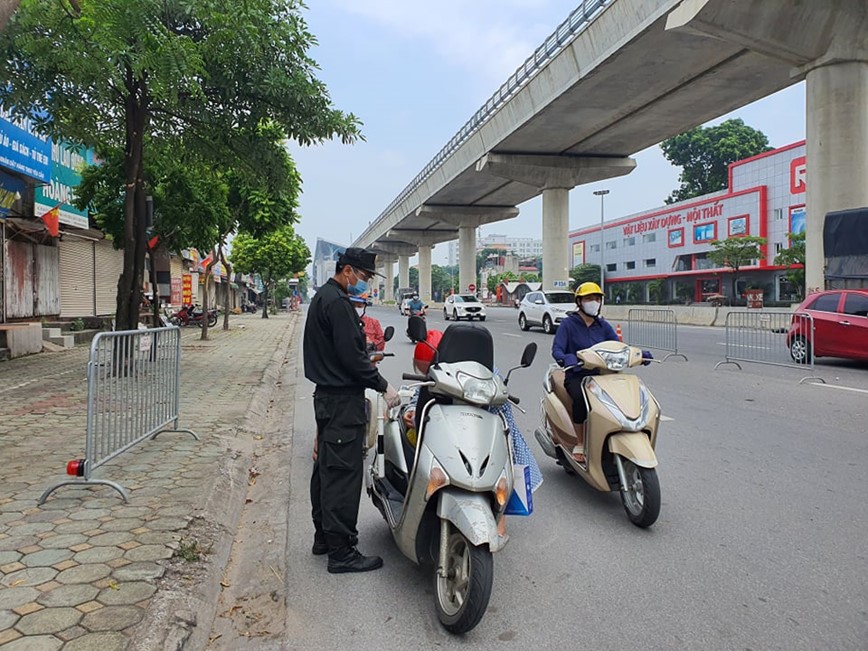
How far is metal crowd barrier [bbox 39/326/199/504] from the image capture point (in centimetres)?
436

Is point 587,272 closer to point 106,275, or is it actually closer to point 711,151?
point 711,151

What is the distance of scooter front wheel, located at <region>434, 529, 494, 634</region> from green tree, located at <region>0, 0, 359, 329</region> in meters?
7.26

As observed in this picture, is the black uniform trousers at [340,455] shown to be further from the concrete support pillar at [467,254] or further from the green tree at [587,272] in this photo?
the green tree at [587,272]

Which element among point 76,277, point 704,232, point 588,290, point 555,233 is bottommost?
point 588,290

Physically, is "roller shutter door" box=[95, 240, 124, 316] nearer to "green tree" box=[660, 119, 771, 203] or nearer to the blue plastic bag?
the blue plastic bag

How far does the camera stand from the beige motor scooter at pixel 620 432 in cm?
407

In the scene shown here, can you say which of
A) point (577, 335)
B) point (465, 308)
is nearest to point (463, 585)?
point (577, 335)

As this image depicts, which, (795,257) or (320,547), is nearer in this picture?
(320,547)

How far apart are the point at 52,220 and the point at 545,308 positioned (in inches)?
607

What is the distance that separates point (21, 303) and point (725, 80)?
22354 mm

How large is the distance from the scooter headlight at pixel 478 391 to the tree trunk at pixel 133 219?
357 inches

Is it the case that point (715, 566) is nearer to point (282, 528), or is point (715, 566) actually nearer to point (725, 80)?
point (282, 528)

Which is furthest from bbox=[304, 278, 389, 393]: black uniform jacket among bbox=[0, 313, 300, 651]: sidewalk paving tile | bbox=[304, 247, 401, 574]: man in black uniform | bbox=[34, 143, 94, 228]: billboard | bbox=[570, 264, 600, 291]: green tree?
bbox=[570, 264, 600, 291]: green tree

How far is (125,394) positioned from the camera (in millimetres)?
4980
